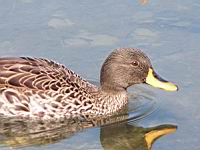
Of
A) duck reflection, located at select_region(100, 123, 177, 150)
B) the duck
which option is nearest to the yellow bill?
the duck

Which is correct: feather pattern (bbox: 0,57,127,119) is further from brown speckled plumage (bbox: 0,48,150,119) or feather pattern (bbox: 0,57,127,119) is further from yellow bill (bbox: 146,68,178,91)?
yellow bill (bbox: 146,68,178,91)

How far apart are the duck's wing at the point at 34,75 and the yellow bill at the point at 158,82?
949mm

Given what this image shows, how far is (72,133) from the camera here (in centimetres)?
996

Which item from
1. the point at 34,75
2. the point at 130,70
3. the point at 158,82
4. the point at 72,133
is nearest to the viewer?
the point at 72,133

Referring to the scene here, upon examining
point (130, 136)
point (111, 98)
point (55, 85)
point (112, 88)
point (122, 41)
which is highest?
point (122, 41)

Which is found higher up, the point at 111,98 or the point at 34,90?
the point at 34,90

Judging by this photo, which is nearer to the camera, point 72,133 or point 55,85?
point 72,133

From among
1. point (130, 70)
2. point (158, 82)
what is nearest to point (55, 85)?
point (130, 70)

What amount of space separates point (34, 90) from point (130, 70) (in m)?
1.33

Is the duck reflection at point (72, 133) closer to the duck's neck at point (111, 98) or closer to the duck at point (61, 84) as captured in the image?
the duck at point (61, 84)

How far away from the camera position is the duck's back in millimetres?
10258

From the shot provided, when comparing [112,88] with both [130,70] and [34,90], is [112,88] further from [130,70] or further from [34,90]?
[34,90]

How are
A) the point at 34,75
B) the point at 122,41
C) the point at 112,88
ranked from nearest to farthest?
the point at 34,75 → the point at 112,88 → the point at 122,41

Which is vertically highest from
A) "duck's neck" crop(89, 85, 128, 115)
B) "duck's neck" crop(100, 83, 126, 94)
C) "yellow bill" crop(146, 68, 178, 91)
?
"yellow bill" crop(146, 68, 178, 91)
